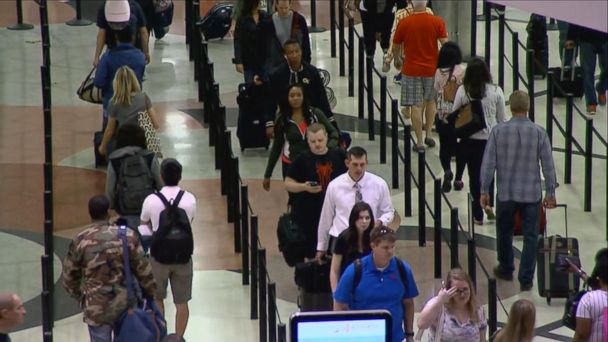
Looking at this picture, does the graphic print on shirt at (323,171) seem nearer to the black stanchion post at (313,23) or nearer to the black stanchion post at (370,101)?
the black stanchion post at (370,101)

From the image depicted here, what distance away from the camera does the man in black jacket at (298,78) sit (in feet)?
46.8

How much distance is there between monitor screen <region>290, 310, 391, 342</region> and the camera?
8164 mm

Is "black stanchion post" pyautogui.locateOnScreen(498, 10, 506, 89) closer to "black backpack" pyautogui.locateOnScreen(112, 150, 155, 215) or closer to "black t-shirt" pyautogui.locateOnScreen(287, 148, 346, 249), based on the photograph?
"black t-shirt" pyautogui.locateOnScreen(287, 148, 346, 249)

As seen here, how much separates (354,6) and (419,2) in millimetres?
5580

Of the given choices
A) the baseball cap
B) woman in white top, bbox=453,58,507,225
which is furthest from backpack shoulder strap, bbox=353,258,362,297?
the baseball cap

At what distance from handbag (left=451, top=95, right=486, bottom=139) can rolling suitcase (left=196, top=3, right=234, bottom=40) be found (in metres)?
7.25

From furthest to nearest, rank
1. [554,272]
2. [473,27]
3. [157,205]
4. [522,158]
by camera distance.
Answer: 1. [473,27]
2. [522,158]
3. [554,272]
4. [157,205]

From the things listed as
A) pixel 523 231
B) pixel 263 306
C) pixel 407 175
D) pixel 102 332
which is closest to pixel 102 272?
pixel 102 332

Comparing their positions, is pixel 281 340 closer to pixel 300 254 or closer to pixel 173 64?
pixel 300 254

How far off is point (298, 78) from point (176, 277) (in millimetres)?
3474

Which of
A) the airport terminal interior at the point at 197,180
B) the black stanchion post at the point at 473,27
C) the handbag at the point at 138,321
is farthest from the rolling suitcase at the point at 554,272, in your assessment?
the black stanchion post at the point at 473,27

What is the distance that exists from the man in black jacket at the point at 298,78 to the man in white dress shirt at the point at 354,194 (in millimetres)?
2576

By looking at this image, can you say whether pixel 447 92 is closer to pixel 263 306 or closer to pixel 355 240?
pixel 263 306

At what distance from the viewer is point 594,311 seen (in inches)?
372
